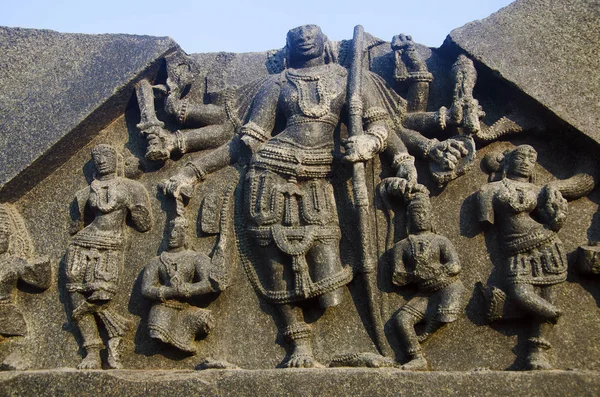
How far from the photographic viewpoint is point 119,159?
6020 millimetres

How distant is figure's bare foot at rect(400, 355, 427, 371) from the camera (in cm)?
488

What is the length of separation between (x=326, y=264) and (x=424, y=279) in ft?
2.61

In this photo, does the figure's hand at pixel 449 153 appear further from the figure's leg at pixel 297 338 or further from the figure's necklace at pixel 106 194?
the figure's necklace at pixel 106 194

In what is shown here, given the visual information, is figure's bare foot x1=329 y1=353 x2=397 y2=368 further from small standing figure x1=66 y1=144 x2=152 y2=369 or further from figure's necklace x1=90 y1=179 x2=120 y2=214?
figure's necklace x1=90 y1=179 x2=120 y2=214

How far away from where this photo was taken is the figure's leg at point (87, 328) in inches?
209

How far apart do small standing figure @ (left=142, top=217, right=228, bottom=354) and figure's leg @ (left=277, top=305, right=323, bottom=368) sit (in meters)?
0.58

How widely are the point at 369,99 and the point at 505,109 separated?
125 centimetres

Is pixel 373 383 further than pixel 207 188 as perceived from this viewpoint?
No

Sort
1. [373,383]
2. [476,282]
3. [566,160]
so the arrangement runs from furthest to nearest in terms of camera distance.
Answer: [566,160]
[476,282]
[373,383]

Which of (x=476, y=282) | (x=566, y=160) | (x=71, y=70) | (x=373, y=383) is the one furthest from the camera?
(x=71, y=70)

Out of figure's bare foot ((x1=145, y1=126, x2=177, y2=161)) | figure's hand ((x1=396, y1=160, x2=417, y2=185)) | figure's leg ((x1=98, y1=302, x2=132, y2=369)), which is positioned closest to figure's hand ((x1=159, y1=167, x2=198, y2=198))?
figure's bare foot ((x1=145, y1=126, x2=177, y2=161))

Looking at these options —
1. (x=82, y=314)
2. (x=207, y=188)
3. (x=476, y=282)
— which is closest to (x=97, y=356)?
(x=82, y=314)

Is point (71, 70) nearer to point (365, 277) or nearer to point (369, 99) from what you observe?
point (369, 99)

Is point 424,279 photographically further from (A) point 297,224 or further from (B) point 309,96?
(B) point 309,96
